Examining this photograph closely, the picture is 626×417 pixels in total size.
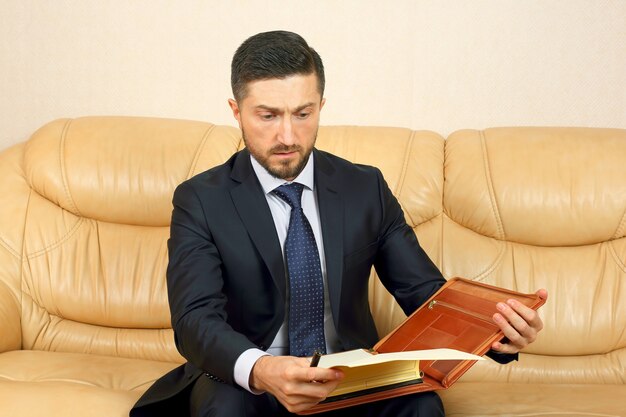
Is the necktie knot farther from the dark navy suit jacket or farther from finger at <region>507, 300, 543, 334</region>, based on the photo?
finger at <region>507, 300, 543, 334</region>

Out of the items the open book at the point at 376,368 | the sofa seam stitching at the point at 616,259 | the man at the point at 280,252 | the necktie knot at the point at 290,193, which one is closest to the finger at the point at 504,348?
the man at the point at 280,252

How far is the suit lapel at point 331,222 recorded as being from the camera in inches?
72.7

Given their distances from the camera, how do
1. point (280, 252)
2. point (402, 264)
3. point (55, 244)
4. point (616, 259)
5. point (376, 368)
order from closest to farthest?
point (376, 368), point (280, 252), point (402, 264), point (616, 259), point (55, 244)

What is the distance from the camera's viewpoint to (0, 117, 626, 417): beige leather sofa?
89.3 inches

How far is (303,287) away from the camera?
6.03 feet

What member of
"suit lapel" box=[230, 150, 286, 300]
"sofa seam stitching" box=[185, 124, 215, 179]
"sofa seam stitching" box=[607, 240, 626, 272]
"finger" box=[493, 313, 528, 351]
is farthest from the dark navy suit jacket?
"sofa seam stitching" box=[607, 240, 626, 272]

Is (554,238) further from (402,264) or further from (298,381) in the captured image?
(298,381)

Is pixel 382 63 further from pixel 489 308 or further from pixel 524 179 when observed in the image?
pixel 489 308

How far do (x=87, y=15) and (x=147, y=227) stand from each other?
2.87 feet

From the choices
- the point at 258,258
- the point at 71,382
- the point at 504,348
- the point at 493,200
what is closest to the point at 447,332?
the point at 504,348

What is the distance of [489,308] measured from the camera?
1.63m

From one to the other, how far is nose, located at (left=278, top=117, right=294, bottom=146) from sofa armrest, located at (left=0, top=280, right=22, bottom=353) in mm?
1163

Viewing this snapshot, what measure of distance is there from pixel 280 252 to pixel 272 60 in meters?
0.45

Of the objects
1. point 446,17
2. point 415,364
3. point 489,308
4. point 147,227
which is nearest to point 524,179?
point 446,17
